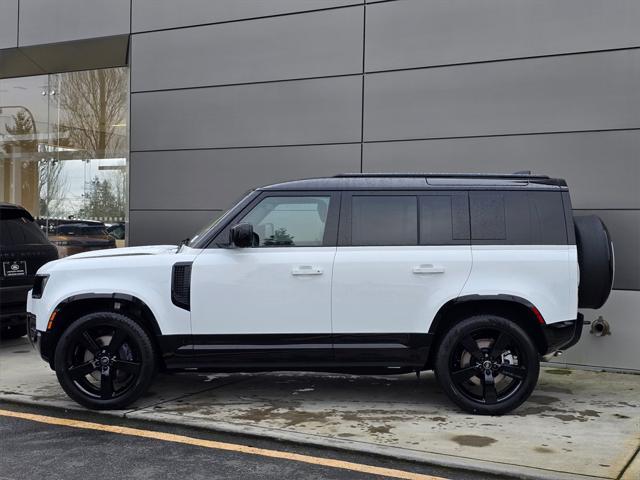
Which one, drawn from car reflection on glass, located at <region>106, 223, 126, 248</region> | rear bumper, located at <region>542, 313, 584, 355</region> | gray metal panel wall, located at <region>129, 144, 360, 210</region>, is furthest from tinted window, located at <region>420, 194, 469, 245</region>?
car reflection on glass, located at <region>106, 223, 126, 248</region>

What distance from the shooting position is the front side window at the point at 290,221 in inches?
232

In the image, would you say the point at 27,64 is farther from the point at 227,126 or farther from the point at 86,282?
the point at 86,282

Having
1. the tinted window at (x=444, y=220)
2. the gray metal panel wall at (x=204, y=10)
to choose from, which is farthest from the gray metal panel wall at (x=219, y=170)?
the tinted window at (x=444, y=220)

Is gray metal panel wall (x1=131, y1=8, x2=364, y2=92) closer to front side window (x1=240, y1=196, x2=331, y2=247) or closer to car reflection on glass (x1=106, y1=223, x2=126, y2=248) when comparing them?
car reflection on glass (x1=106, y1=223, x2=126, y2=248)

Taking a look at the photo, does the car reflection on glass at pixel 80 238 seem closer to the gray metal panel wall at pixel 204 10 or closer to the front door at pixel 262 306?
the gray metal panel wall at pixel 204 10

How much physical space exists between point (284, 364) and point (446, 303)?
147 centimetres

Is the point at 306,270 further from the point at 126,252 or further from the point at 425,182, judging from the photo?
the point at 126,252

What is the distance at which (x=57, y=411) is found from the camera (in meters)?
5.95

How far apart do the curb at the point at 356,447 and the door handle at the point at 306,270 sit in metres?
1.31

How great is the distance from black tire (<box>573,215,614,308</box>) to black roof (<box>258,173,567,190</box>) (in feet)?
1.55

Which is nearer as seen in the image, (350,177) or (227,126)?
(350,177)

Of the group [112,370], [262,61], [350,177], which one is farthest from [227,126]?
[112,370]

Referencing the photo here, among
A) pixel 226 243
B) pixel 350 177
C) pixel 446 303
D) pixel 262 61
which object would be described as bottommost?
pixel 446 303

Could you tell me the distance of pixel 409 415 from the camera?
5711 millimetres
